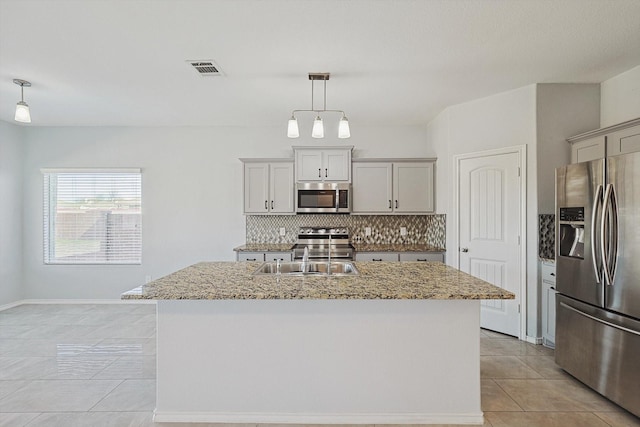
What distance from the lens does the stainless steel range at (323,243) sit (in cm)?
462

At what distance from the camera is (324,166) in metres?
4.75

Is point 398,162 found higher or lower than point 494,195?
higher

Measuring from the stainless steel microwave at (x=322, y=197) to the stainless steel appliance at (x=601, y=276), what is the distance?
8.02 feet

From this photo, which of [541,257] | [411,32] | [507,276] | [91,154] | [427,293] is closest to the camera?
[427,293]

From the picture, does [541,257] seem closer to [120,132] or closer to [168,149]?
[168,149]

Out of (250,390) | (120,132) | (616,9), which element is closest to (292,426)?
A: (250,390)

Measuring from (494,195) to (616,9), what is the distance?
1938 mm

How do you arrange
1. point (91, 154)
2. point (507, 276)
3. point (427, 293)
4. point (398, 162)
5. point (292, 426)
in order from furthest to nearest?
point (91, 154) < point (398, 162) < point (507, 276) < point (292, 426) < point (427, 293)

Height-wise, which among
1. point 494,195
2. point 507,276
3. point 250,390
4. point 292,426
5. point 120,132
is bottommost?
point 292,426

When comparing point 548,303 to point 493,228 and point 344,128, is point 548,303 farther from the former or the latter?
point 344,128

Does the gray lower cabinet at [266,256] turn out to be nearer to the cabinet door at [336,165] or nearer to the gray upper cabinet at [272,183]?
the gray upper cabinet at [272,183]

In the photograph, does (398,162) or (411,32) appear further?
(398,162)

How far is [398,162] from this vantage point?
4.77 m

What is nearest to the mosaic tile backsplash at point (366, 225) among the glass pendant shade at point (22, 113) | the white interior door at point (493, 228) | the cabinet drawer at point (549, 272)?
the white interior door at point (493, 228)
